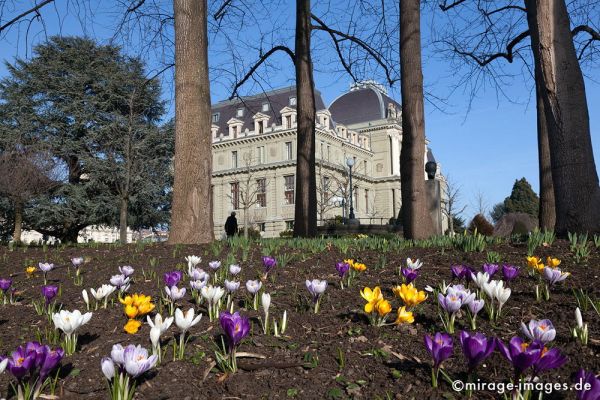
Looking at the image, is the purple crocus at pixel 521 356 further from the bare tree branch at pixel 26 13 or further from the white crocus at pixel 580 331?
the bare tree branch at pixel 26 13

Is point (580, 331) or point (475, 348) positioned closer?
point (475, 348)

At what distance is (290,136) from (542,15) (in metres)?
43.9

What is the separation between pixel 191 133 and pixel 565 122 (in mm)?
4918

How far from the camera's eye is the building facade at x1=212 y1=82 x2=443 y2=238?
49288 millimetres

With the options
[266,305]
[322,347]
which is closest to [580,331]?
[322,347]

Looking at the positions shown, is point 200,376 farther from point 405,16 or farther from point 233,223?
point 233,223

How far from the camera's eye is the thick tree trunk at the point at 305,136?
1087cm

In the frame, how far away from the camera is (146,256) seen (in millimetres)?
5426

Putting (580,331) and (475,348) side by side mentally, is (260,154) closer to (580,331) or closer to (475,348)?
(580,331)

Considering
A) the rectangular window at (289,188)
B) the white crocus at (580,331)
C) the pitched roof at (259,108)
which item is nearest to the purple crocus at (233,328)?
the white crocus at (580,331)

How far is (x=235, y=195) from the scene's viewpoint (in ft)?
174

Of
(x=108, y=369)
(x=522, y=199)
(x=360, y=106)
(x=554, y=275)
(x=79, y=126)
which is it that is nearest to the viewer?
(x=108, y=369)

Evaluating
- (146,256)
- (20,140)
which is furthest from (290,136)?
(146,256)

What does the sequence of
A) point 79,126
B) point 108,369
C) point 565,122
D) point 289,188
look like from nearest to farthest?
point 108,369 < point 565,122 < point 79,126 < point 289,188
